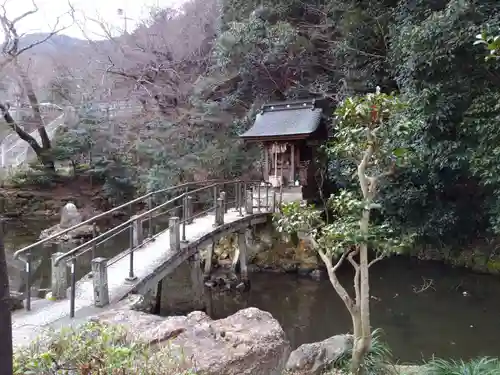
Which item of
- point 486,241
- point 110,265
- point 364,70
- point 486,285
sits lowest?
point 486,285

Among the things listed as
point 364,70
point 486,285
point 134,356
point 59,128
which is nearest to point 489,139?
point 486,285

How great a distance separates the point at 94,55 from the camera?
2075 centimetres

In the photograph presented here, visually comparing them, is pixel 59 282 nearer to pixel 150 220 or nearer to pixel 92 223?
pixel 150 220

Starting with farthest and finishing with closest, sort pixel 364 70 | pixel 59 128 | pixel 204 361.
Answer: pixel 59 128, pixel 364 70, pixel 204 361

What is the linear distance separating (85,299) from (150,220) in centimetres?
236

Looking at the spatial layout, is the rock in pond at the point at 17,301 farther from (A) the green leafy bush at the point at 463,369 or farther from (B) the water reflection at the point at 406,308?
(A) the green leafy bush at the point at 463,369

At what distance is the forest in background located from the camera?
8.27m

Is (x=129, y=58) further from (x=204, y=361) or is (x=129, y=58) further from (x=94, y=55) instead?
(x=204, y=361)

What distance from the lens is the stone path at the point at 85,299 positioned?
439cm

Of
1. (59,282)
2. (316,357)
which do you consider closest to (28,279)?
(59,282)

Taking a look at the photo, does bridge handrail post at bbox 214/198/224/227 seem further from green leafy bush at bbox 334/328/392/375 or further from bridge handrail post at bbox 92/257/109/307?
green leafy bush at bbox 334/328/392/375

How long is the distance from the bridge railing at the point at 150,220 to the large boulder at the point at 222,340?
6.29ft

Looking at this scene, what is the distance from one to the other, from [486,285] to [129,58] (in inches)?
643

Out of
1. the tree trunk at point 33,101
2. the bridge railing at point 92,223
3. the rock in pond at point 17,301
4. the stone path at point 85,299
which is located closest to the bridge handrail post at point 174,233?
the stone path at point 85,299
